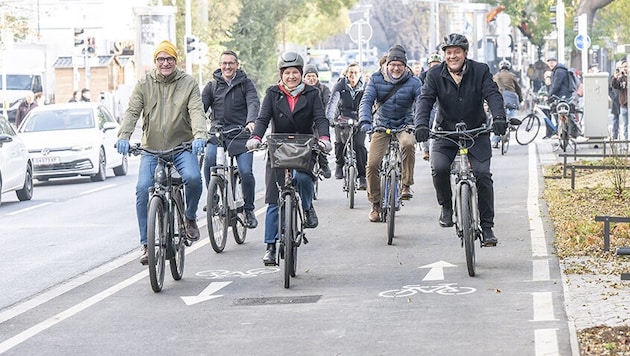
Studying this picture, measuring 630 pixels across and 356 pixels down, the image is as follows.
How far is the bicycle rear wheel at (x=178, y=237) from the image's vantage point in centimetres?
1161

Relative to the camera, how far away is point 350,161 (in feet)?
60.3

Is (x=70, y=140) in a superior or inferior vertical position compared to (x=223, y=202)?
superior

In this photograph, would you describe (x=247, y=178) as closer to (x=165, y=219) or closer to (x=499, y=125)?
(x=165, y=219)

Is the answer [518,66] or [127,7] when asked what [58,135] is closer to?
[518,66]

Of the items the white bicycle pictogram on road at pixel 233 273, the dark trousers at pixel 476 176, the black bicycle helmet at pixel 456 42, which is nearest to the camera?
the black bicycle helmet at pixel 456 42

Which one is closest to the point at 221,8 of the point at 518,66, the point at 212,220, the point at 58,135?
the point at 518,66

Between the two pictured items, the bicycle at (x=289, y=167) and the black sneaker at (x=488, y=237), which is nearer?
the bicycle at (x=289, y=167)

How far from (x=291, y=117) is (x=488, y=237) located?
1841mm

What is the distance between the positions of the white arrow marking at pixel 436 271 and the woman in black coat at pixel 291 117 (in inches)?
39.8

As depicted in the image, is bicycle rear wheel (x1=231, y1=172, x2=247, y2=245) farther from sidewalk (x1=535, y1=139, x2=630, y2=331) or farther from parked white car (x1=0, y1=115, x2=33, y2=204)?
parked white car (x1=0, y1=115, x2=33, y2=204)

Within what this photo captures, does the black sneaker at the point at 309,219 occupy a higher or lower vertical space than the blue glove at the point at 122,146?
lower

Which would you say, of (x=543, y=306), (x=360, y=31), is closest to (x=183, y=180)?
(x=543, y=306)

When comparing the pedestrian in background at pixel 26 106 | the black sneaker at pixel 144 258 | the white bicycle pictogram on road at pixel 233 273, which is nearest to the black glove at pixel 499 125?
the white bicycle pictogram on road at pixel 233 273

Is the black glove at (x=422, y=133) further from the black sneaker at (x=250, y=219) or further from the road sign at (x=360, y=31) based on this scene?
the road sign at (x=360, y=31)
